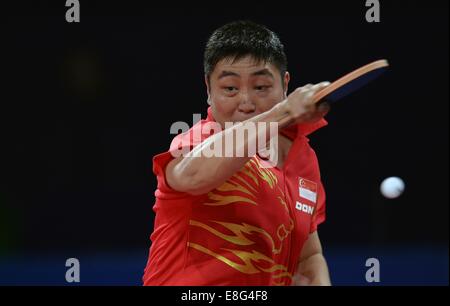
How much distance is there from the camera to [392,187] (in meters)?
6.18

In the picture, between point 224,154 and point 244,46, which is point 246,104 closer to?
point 244,46

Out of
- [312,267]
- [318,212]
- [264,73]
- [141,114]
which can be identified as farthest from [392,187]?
[264,73]

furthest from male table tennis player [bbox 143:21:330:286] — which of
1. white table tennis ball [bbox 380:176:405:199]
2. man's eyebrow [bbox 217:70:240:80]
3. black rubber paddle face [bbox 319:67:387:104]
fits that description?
white table tennis ball [bbox 380:176:405:199]

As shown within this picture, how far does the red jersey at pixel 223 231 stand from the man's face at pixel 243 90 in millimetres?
104

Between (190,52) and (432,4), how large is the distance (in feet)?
7.91

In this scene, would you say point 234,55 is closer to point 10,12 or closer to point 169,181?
point 169,181

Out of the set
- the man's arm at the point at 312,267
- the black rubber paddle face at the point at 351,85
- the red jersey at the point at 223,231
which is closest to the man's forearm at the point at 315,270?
the man's arm at the point at 312,267

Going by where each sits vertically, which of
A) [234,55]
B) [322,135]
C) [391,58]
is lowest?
[234,55]

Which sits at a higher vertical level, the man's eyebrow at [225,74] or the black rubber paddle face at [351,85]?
the man's eyebrow at [225,74]

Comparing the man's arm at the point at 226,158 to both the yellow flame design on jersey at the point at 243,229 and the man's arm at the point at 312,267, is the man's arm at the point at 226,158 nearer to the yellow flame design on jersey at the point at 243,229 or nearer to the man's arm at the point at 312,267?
the yellow flame design on jersey at the point at 243,229

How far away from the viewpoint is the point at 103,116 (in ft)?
21.5

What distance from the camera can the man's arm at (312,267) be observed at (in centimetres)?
254

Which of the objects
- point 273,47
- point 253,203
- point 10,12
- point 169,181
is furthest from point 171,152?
point 10,12

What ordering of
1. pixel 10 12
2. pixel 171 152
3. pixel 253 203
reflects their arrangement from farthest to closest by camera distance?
pixel 10 12
pixel 253 203
pixel 171 152
